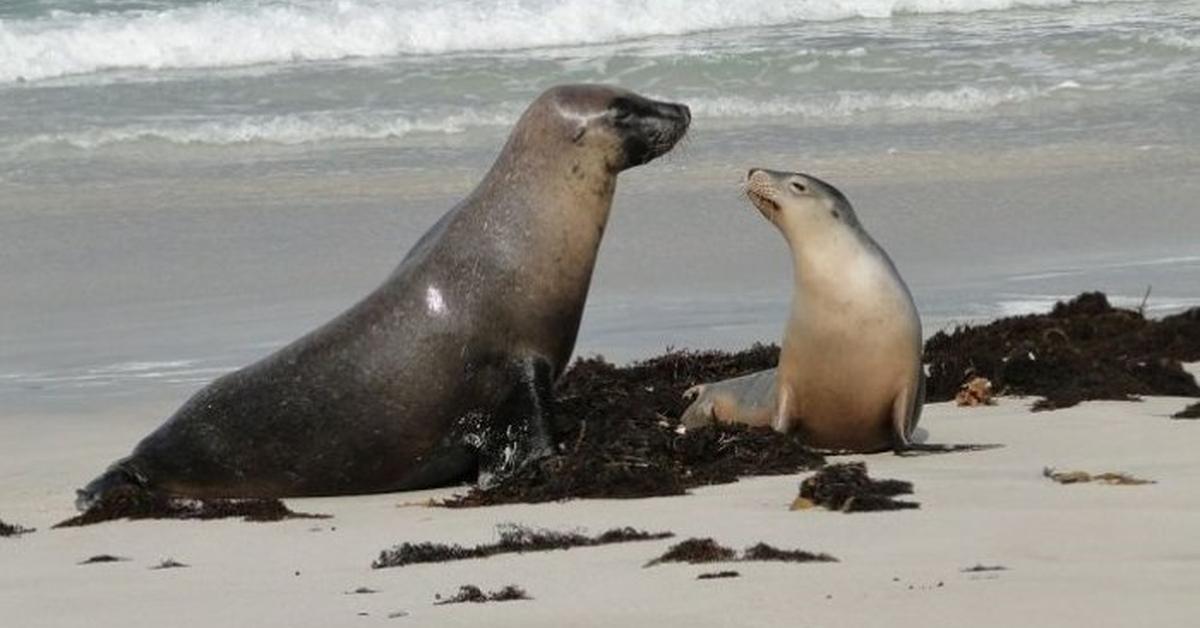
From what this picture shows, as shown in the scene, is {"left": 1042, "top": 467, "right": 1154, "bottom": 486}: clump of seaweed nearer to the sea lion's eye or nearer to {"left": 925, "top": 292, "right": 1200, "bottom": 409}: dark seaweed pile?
{"left": 925, "top": 292, "right": 1200, "bottom": 409}: dark seaweed pile

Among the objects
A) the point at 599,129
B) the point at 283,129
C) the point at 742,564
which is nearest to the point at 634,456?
the point at 599,129

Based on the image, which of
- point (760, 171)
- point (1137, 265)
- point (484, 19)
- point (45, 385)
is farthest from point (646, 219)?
point (484, 19)

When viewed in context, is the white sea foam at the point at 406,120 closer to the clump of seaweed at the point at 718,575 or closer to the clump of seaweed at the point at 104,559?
the clump of seaweed at the point at 104,559

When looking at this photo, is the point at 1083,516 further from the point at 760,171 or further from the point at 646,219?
the point at 646,219

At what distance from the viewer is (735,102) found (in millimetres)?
21047

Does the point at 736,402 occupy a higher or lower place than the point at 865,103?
lower

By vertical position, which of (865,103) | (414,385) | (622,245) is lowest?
(414,385)

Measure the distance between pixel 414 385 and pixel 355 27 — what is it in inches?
749

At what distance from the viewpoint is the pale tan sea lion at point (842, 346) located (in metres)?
8.14

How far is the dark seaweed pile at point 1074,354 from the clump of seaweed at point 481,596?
12.0ft

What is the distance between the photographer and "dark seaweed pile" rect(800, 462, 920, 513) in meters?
6.57

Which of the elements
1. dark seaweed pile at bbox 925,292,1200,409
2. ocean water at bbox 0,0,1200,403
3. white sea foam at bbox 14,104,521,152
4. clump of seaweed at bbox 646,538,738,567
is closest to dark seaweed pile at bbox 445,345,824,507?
dark seaweed pile at bbox 925,292,1200,409

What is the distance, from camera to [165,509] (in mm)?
7590

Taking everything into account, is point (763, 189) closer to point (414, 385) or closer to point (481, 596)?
point (414, 385)
